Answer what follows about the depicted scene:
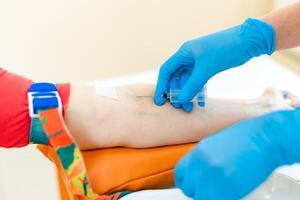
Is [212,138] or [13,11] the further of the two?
[13,11]

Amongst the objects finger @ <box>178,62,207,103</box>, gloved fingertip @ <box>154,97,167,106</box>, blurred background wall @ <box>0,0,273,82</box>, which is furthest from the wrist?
blurred background wall @ <box>0,0,273,82</box>

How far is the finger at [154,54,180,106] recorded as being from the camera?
44.5 inches

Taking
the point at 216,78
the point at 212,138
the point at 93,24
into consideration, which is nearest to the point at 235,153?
the point at 212,138

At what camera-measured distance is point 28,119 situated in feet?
A: 3.19

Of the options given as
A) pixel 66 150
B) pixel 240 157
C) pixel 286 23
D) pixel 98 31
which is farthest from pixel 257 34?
pixel 98 31

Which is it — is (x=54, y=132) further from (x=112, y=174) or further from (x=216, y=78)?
(x=216, y=78)

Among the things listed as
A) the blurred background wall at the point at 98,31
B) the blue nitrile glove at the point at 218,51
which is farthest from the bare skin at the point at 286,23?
the blurred background wall at the point at 98,31

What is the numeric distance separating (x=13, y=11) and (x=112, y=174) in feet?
2.81

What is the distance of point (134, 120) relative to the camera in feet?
3.56

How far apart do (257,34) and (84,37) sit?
0.84 metres

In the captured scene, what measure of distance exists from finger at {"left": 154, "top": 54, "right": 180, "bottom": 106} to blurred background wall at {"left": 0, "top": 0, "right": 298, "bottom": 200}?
0.62 metres

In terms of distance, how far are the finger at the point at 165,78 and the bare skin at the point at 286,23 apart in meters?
0.29

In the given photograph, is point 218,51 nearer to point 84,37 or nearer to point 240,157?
point 240,157

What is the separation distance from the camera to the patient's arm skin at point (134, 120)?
41.1 inches
